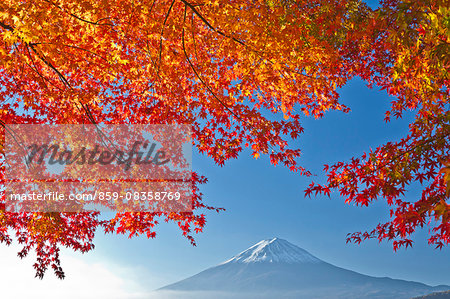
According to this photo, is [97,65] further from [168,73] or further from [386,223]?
[386,223]

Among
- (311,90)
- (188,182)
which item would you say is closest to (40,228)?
(188,182)

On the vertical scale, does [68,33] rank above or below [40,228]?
above

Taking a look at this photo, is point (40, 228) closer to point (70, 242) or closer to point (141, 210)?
point (70, 242)

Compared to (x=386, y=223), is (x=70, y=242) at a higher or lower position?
higher

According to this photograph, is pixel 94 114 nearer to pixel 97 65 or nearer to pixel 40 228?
pixel 97 65

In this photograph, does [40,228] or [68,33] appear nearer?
[68,33]

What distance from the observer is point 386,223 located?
570cm

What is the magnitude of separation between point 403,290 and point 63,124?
18465 centimetres

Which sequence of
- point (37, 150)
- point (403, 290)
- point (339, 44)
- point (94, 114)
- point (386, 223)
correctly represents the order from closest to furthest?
point (386, 223) < point (339, 44) < point (37, 150) < point (94, 114) < point (403, 290)

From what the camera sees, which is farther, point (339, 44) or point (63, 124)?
point (63, 124)

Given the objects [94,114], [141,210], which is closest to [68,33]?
[94,114]

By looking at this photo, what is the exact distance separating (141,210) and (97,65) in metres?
3.75

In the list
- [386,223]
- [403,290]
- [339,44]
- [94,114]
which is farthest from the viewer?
[403,290]

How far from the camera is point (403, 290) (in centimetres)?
15925
